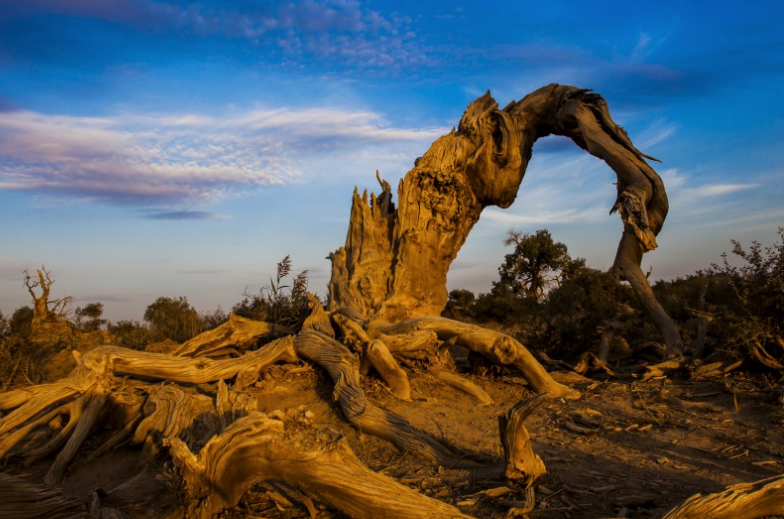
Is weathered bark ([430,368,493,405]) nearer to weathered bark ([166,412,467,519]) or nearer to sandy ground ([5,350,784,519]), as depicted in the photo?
sandy ground ([5,350,784,519])

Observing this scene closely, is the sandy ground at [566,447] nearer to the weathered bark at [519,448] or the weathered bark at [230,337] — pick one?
the weathered bark at [519,448]

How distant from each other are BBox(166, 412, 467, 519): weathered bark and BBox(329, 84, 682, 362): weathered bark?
4.47 meters

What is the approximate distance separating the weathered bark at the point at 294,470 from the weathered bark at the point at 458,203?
176 inches

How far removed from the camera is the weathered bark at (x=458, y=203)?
28.0ft

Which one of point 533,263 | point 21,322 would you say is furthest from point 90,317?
point 533,263

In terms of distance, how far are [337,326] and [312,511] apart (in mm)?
4370

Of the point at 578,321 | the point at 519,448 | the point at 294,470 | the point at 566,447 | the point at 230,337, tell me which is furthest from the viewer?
the point at 578,321

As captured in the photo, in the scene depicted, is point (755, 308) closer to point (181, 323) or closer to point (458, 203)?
point (458, 203)

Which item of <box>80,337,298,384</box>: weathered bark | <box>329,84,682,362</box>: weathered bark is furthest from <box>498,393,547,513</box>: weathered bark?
<box>329,84,682,362</box>: weathered bark

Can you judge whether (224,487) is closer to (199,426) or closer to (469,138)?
(199,426)

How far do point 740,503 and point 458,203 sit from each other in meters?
6.15

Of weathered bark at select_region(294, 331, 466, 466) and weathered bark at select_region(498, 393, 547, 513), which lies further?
weathered bark at select_region(294, 331, 466, 466)

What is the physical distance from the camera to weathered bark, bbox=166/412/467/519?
3.81 meters

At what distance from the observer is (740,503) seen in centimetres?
372
